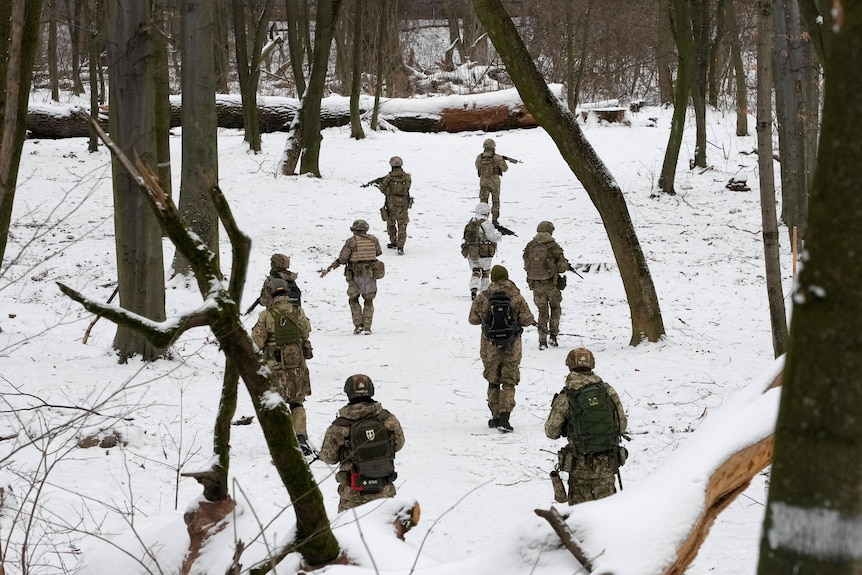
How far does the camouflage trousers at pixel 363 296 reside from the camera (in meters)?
13.1

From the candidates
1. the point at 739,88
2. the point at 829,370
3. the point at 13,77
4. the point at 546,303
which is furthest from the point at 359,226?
the point at 739,88

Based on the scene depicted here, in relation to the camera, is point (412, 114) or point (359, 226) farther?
point (412, 114)

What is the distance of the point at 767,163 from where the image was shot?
8508 millimetres

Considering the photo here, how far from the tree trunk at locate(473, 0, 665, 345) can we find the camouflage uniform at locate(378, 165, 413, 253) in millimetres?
5597

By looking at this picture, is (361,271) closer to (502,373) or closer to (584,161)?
(584,161)

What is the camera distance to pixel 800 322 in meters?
1.71

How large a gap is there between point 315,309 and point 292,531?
1095 centimetres

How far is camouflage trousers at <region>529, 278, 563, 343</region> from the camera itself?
1255 centimetres

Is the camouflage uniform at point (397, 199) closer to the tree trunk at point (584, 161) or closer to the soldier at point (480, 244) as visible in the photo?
the soldier at point (480, 244)

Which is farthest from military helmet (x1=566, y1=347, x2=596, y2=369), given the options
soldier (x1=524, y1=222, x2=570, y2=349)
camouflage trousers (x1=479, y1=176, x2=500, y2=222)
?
camouflage trousers (x1=479, y1=176, x2=500, y2=222)

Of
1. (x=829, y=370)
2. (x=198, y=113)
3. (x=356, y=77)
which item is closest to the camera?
(x=829, y=370)

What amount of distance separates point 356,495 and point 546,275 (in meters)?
6.23

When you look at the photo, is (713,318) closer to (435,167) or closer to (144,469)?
(144,469)

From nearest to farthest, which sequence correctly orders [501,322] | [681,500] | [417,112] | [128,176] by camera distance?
[681,500]
[501,322]
[128,176]
[417,112]
